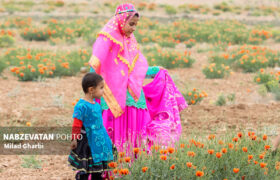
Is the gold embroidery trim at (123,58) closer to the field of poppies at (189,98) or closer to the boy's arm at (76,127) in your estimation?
the field of poppies at (189,98)

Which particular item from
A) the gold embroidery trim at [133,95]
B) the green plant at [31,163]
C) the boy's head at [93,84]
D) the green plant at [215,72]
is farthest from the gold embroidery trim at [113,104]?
the green plant at [215,72]

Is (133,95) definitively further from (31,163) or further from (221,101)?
(221,101)

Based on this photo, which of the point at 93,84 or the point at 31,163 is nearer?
the point at 93,84

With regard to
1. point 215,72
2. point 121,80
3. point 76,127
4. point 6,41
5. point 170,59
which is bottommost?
point 76,127

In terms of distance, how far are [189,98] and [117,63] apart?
3.16m

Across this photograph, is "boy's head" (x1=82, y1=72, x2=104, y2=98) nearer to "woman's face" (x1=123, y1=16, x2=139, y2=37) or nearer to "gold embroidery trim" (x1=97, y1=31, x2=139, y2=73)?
"gold embroidery trim" (x1=97, y1=31, x2=139, y2=73)

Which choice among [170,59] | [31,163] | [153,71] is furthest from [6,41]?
[153,71]

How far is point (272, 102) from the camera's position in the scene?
7695mm

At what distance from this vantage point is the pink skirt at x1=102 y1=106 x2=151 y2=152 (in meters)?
4.30

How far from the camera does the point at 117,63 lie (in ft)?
14.4

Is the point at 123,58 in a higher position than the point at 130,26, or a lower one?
lower

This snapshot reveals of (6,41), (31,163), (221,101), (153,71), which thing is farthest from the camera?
(6,41)

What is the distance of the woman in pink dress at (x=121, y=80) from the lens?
427cm

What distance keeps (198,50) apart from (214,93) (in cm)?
413
